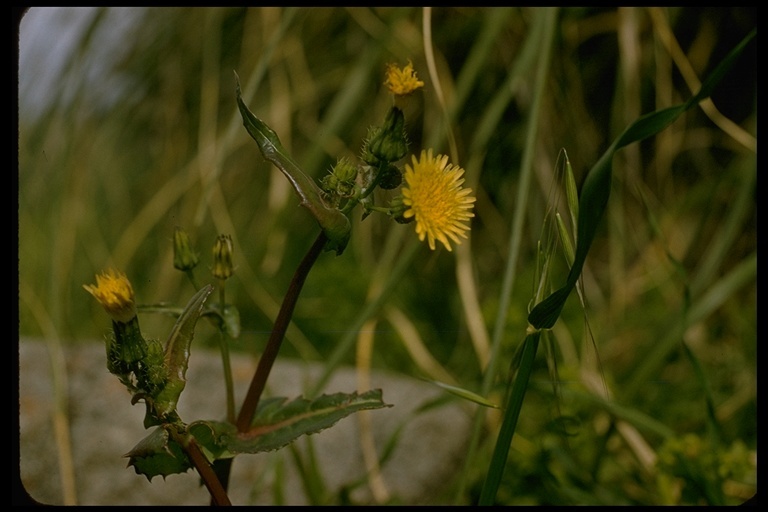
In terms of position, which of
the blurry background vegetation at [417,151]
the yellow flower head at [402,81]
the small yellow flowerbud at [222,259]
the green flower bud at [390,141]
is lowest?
the small yellow flowerbud at [222,259]

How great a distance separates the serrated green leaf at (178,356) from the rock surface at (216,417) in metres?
0.30

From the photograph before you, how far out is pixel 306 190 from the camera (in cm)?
35

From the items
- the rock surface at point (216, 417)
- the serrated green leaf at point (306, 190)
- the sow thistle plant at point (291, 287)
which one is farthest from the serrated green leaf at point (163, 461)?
the rock surface at point (216, 417)

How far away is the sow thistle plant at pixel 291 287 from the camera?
35 cm

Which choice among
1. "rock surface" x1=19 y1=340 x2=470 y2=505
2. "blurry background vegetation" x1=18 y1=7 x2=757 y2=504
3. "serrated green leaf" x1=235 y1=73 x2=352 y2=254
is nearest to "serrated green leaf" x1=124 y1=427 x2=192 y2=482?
"serrated green leaf" x1=235 y1=73 x2=352 y2=254

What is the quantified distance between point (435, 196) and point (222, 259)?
0.40 feet

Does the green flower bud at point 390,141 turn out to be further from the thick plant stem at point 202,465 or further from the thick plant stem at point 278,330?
the thick plant stem at point 202,465

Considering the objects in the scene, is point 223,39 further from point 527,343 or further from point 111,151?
point 527,343

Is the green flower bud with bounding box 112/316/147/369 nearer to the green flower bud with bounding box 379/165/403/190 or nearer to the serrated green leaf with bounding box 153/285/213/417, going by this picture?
the serrated green leaf with bounding box 153/285/213/417

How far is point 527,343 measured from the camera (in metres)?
0.38

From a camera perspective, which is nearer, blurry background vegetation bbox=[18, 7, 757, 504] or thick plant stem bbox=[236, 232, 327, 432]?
thick plant stem bbox=[236, 232, 327, 432]

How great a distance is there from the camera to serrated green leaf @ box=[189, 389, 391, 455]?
0.38 metres

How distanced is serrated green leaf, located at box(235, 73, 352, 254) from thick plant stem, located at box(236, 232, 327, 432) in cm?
1

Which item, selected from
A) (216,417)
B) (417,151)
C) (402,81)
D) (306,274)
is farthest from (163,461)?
(417,151)
